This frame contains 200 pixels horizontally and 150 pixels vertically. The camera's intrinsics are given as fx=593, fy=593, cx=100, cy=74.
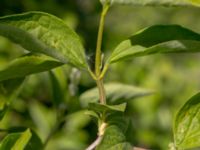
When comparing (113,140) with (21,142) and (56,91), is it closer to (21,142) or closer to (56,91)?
(21,142)

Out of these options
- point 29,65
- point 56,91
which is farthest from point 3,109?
point 56,91

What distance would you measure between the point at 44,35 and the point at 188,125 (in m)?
0.26

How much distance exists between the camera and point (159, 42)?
2.78 feet

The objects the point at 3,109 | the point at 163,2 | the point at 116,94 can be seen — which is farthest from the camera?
the point at 116,94

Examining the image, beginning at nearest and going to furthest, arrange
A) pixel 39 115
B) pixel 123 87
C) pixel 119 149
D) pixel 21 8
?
pixel 119 149
pixel 123 87
pixel 39 115
pixel 21 8

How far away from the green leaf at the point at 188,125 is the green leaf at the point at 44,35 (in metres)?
0.17

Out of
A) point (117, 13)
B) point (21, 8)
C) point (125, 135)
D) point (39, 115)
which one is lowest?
point (117, 13)

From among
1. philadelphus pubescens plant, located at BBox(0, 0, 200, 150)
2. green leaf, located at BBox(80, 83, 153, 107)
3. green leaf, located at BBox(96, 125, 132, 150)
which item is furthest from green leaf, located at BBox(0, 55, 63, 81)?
green leaf, located at BBox(80, 83, 153, 107)

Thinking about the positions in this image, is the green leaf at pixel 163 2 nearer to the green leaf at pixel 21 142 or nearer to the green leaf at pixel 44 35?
the green leaf at pixel 44 35

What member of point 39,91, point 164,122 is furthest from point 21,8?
point 164,122

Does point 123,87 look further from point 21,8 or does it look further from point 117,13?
point 117,13

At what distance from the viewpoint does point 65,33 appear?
0.85m

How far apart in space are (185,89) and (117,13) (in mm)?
1231

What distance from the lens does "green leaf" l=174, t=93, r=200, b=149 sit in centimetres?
88
